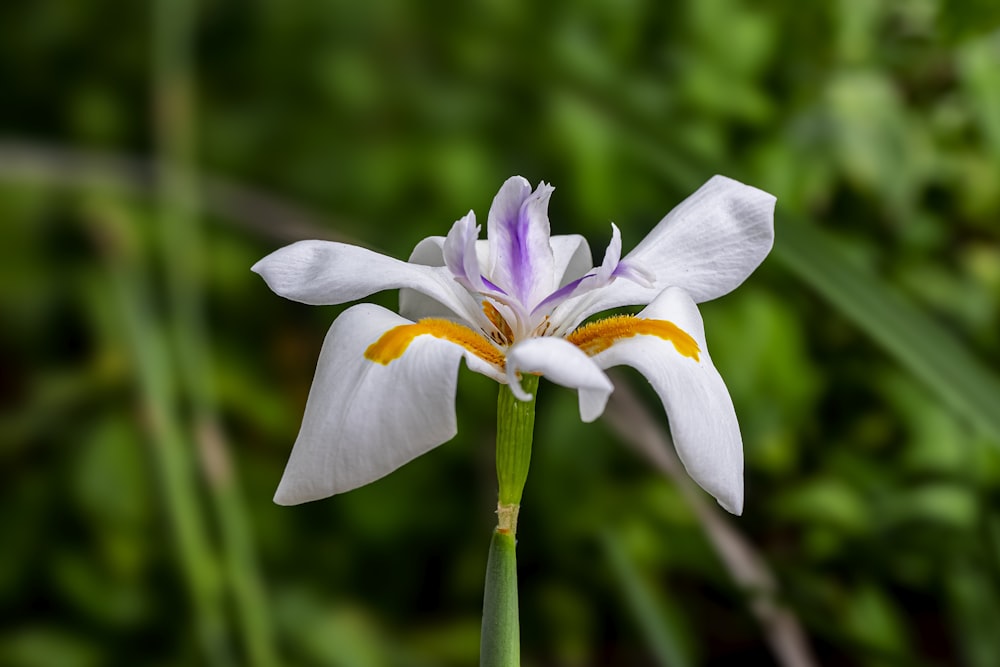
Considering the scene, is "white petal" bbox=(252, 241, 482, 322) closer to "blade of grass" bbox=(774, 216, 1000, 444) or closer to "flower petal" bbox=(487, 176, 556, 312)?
"flower petal" bbox=(487, 176, 556, 312)

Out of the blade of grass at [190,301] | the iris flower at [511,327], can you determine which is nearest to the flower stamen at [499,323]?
the iris flower at [511,327]

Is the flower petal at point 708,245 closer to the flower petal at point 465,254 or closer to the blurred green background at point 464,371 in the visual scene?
the flower petal at point 465,254

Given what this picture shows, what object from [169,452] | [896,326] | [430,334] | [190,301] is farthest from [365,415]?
[190,301]

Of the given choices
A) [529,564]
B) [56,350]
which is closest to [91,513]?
[56,350]

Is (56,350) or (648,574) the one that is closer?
(648,574)

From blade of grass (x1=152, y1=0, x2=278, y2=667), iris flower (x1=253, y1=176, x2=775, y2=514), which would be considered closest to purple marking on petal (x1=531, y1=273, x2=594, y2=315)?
iris flower (x1=253, y1=176, x2=775, y2=514)

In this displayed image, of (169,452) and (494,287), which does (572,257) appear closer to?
(494,287)

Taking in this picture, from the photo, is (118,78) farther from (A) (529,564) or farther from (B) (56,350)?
(A) (529,564)
